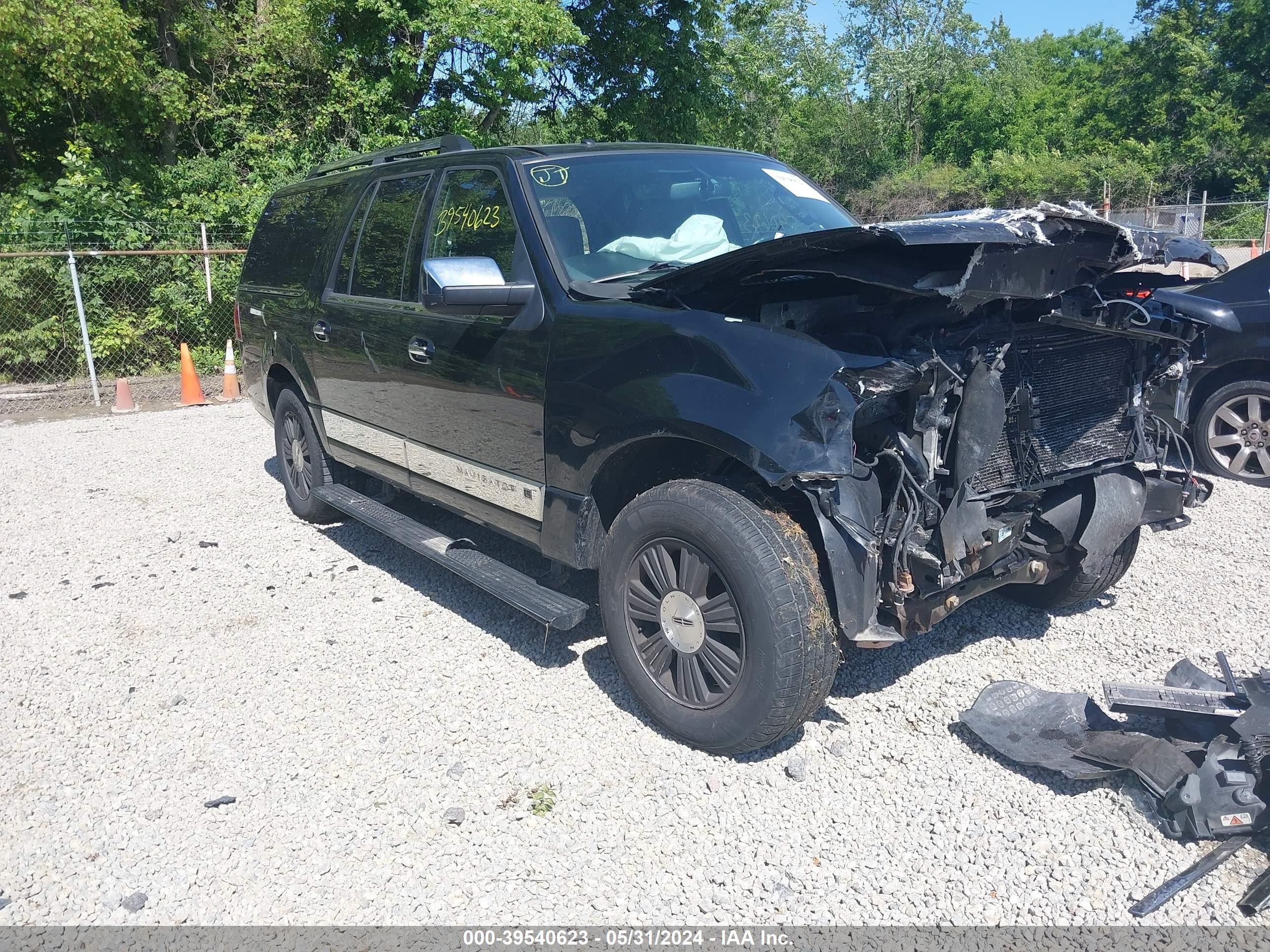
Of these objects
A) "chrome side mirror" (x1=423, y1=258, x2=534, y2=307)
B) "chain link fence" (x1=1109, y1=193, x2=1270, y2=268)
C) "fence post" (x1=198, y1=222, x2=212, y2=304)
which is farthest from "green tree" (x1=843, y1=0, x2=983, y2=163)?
"chrome side mirror" (x1=423, y1=258, x2=534, y2=307)

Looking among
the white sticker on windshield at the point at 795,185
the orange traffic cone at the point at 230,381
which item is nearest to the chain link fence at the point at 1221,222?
the white sticker on windshield at the point at 795,185

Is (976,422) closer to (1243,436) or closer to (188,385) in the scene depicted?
(1243,436)

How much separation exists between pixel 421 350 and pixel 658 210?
127 cm

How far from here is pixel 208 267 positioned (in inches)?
539

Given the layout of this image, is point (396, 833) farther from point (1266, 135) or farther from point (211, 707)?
point (1266, 135)

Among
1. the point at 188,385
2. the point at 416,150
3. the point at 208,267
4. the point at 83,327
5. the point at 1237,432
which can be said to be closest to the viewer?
the point at 416,150

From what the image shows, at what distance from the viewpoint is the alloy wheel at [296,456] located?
6070 millimetres

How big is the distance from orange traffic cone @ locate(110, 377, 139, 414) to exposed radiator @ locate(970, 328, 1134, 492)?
11.2 m

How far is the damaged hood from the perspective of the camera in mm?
2723

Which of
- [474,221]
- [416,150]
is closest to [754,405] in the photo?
[474,221]

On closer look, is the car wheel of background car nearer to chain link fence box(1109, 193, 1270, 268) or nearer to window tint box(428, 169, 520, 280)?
window tint box(428, 169, 520, 280)

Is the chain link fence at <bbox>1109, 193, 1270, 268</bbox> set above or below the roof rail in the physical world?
below

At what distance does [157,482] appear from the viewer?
7.71 m

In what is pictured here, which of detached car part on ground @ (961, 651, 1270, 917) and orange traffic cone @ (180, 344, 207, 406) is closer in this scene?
detached car part on ground @ (961, 651, 1270, 917)
